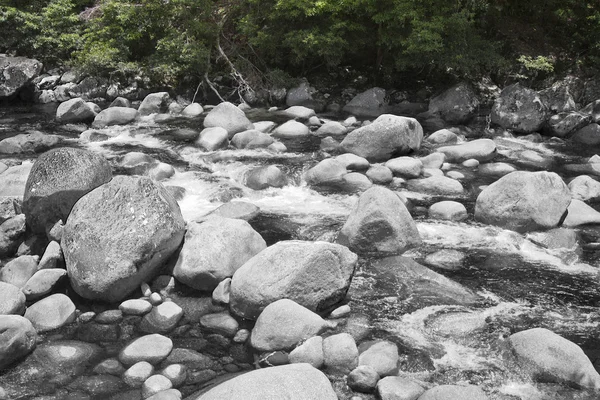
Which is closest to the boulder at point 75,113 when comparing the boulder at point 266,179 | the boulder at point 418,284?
the boulder at point 266,179

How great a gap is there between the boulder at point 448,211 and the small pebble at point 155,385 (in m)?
4.94

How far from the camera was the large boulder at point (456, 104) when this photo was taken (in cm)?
1519

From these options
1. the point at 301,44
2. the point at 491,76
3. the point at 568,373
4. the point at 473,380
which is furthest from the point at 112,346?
the point at 491,76

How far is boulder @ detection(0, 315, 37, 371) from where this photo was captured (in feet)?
16.9

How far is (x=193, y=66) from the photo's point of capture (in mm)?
17156

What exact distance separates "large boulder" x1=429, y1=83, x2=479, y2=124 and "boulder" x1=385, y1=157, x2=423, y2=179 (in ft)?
16.8

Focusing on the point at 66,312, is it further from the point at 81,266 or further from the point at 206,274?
the point at 206,274

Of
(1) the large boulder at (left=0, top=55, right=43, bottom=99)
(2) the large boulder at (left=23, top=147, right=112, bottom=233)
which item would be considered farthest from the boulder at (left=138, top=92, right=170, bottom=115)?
(2) the large boulder at (left=23, top=147, right=112, bottom=233)

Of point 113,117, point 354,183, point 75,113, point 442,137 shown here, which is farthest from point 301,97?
point 354,183

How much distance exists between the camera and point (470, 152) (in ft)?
38.1

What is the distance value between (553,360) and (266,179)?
5.82 metres

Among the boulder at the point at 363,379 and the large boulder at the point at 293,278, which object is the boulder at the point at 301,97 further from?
the boulder at the point at 363,379

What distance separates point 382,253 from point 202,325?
8.15 ft

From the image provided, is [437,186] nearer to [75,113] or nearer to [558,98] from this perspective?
[558,98]
